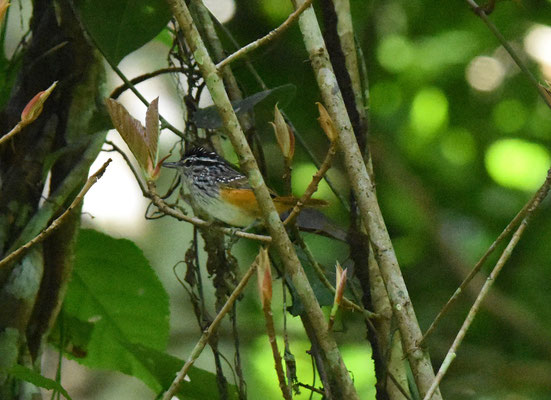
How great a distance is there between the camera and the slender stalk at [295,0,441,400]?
1.54 meters

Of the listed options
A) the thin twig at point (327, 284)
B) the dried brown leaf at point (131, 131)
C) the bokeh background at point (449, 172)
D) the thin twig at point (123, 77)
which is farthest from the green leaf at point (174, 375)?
the bokeh background at point (449, 172)

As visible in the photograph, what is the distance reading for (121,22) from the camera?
2.14m

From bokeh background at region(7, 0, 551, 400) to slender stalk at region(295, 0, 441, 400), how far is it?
122 cm

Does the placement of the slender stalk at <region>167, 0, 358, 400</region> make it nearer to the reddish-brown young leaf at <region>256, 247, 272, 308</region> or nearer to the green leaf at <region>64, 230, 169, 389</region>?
the reddish-brown young leaf at <region>256, 247, 272, 308</region>

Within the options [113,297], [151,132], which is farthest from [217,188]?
[151,132]

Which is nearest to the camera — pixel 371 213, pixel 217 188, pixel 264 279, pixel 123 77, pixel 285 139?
pixel 264 279

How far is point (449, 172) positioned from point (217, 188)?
1236 mm

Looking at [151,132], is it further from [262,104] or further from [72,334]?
[72,334]

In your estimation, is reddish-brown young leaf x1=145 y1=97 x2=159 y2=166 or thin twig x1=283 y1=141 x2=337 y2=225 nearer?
thin twig x1=283 y1=141 x2=337 y2=225

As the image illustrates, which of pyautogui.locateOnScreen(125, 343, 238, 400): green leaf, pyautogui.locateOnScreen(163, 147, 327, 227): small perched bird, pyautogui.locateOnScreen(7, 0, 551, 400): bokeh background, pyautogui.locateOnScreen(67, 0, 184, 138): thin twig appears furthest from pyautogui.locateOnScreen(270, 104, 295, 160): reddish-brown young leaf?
pyautogui.locateOnScreen(7, 0, 551, 400): bokeh background

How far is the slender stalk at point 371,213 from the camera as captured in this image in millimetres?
1543

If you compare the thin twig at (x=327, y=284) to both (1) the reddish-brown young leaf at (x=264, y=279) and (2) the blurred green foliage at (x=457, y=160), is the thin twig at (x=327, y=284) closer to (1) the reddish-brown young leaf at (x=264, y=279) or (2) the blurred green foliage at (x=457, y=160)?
(1) the reddish-brown young leaf at (x=264, y=279)

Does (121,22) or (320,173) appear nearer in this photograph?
(320,173)

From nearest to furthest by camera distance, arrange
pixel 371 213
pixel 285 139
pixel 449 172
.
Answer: pixel 285 139 → pixel 371 213 → pixel 449 172
